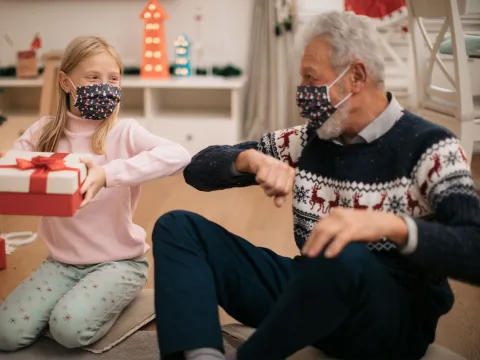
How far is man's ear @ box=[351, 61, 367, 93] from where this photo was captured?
1325 mm

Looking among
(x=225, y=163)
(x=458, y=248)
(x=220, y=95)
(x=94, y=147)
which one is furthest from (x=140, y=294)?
(x=220, y=95)

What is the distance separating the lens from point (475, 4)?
2.79 m

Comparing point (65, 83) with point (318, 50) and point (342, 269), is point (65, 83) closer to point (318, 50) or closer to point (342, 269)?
point (318, 50)

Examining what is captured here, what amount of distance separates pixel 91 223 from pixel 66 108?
0.33 meters

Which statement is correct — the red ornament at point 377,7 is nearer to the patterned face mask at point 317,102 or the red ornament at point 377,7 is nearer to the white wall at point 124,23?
the white wall at point 124,23

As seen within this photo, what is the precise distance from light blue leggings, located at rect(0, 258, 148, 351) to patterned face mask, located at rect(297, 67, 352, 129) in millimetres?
703

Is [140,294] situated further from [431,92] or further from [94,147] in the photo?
[431,92]

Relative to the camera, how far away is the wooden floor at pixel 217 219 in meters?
2.04

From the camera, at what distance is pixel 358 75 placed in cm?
134

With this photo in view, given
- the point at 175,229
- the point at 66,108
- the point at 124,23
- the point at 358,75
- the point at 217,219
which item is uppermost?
the point at 124,23

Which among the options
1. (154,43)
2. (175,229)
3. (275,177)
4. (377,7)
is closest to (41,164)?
(175,229)

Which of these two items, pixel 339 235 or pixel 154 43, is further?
pixel 154 43

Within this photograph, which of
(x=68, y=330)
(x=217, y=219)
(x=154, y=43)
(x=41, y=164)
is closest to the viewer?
(x=41, y=164)

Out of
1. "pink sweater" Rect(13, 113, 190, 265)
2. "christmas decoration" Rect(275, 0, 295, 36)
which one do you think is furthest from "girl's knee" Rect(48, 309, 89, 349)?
"christmas decoration" Rect(275, 0, 295, 36)
